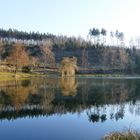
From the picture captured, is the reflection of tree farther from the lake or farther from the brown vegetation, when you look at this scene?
the brown vegetation

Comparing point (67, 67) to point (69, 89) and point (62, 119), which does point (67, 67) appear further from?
point (62, 119)

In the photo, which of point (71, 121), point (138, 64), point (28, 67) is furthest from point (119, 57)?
point (71, 121)

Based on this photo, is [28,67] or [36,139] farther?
[28,67]

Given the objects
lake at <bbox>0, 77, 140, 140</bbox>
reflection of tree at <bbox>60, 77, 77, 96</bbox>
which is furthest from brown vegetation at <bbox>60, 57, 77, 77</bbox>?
lake at <bbox>0, 77, 140, 140</bbox>

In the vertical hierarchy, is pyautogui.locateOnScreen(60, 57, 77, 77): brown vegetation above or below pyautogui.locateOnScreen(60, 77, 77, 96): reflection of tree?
above

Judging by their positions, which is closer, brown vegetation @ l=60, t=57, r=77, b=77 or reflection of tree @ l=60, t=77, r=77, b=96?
reflection of tree @ l=60, t=77, r=77, b=96

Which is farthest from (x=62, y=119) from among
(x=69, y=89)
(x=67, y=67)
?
(x=67, y=67)

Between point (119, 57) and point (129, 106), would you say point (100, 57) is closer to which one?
point (119, 57)

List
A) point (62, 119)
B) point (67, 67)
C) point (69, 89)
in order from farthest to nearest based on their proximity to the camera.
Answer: point (67, 67) → point (69, 89) → point (62, 119)

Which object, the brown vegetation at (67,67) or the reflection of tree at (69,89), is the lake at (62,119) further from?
the brown vegetation at (67,67)

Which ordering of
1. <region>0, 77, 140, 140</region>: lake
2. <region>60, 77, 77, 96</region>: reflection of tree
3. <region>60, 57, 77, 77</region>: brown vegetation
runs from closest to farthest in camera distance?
<region>0, 77, 140, 140</region>: lake
<region>60, 77, 77, 96</region>: reflection of tree
<region>60, 57, 77, 77</region>: brown vegetation

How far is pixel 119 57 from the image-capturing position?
189125 millimetres

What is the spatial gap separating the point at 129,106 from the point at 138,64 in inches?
4932

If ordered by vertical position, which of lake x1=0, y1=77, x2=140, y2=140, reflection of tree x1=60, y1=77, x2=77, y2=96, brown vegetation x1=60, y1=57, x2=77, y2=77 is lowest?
lake x1=0, y1=77, x2=140, y2=140
